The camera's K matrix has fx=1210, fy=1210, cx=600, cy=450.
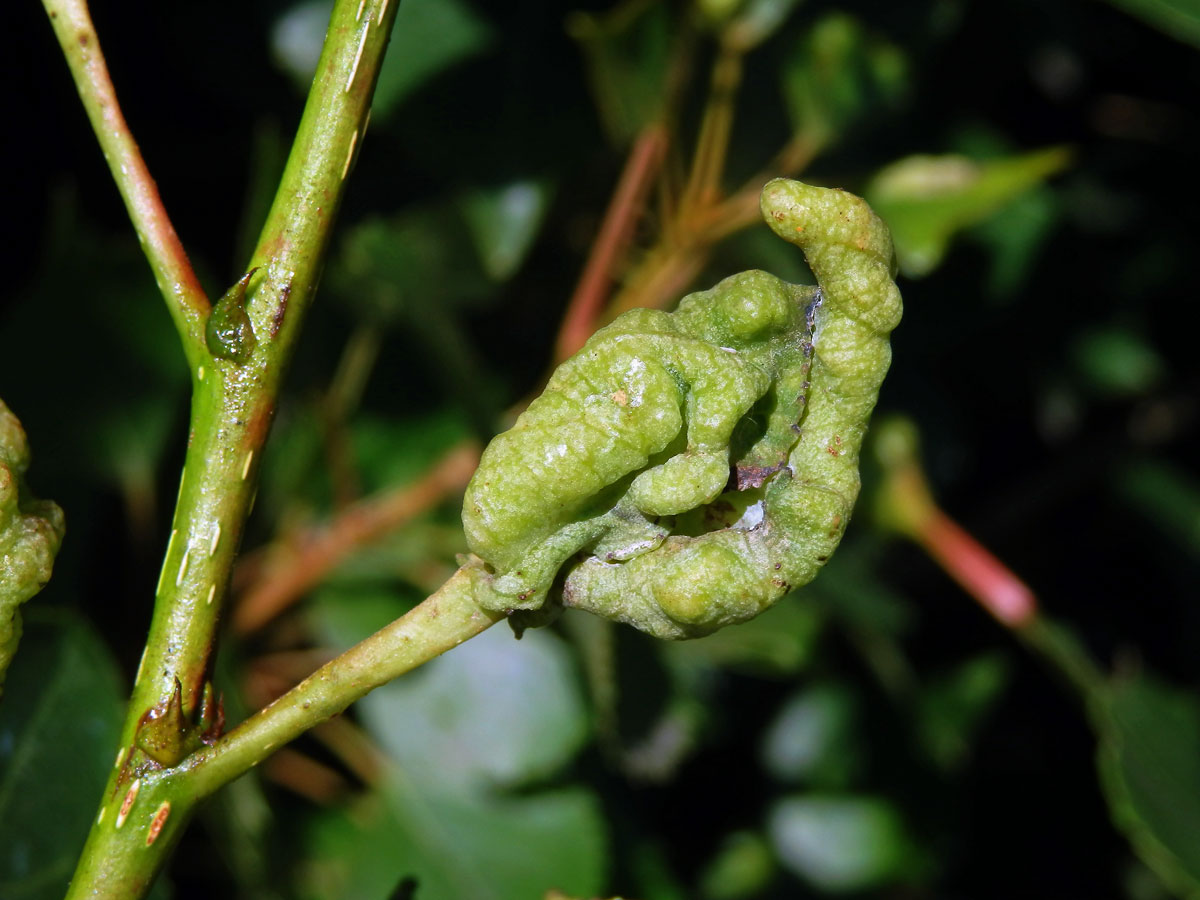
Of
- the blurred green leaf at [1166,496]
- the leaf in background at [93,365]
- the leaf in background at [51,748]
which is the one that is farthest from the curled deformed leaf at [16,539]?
the blurred green leaf at [1166,496]

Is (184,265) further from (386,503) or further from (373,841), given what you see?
(373,841)

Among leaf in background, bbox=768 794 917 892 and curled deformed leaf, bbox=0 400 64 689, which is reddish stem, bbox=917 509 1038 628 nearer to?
leaf in background, bbox=768 794 917 892

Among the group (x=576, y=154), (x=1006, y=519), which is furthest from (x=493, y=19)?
(x=1006, y=519)

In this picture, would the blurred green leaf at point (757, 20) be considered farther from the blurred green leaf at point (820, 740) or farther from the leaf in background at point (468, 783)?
the blurred green leaf at point (820, 740)

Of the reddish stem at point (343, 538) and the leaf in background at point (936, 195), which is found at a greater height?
the leaf in background at point (936, 195)

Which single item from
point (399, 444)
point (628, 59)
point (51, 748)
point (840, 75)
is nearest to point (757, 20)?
point (840, 75)
